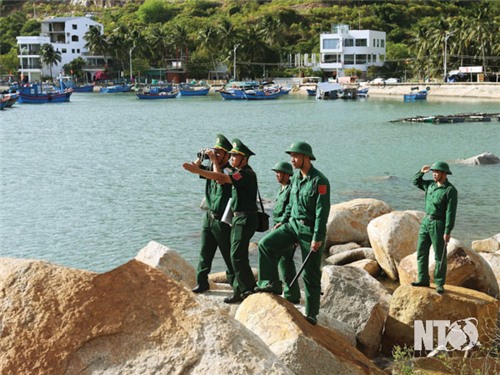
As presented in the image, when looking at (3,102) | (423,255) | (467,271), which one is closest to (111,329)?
(423,255)

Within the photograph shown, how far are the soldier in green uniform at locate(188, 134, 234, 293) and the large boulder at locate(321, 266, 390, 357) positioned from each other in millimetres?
1227

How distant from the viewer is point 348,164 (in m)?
30.4

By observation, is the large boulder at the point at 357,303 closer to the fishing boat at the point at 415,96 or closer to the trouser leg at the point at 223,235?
the trouser leg at the point at 223,235

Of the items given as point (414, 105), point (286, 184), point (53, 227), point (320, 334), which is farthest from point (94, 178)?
point (414, 105)

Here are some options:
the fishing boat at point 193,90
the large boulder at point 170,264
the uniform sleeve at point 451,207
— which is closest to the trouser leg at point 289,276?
the large boulder at point 170,264

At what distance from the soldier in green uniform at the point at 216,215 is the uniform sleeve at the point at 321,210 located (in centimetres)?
117

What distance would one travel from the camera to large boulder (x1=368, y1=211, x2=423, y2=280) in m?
11.8

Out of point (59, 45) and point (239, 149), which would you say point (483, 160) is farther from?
point (59, 45)

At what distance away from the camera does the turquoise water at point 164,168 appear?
1736 cm

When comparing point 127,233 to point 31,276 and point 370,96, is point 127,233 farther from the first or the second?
point 370,96

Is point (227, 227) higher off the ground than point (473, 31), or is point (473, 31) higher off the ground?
point (473, 31)

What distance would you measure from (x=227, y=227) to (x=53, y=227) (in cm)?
1197

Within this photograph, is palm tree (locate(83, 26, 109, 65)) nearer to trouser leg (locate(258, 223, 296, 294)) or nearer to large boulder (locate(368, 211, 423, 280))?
large boulder (locate(368, 211, 423, 280))

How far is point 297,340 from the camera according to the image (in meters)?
5.49
